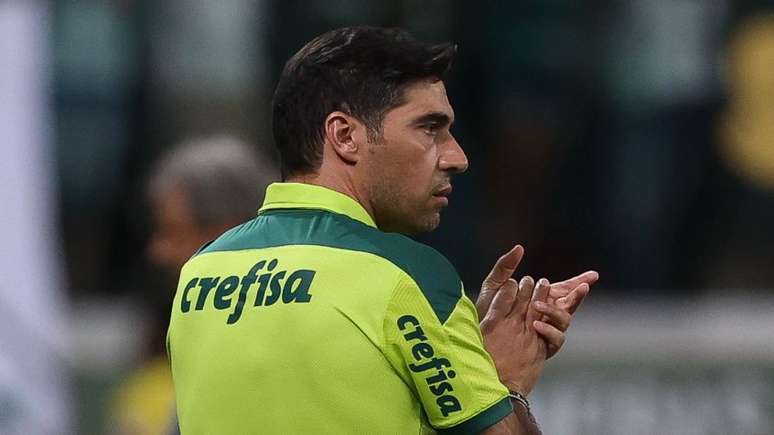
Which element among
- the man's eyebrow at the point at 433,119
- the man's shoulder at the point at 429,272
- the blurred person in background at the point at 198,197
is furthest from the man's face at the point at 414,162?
the blurred person in background at the point at 198,197

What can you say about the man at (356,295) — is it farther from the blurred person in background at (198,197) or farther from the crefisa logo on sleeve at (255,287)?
the blurred person in background at (198,197)

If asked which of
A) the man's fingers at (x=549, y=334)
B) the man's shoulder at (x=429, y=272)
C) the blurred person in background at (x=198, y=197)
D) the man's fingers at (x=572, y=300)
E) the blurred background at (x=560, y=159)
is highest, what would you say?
the man's shoulder at (x=429, y=272)

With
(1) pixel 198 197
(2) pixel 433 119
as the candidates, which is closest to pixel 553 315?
(2) pixel 433 119

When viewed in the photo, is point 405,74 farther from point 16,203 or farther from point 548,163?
point 548,163

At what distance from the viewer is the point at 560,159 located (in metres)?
9.20

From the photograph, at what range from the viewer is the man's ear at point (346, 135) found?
3262 mm

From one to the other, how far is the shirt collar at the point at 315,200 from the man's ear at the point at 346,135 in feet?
0.22

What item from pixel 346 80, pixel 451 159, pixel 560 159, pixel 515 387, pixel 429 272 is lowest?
pixel 560 159

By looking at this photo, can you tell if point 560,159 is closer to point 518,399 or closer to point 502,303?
point 502,303

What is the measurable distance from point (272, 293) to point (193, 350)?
0.69 ft

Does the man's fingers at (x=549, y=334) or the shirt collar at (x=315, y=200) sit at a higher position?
the shirt collar at (x=315, y=200)

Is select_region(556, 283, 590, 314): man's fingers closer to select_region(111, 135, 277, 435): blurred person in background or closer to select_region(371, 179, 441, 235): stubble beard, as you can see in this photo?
select_region(371, 179, 441, 235): stubble beard

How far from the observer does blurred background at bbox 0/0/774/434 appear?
352 inches

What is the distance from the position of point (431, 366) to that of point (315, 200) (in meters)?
0.38
